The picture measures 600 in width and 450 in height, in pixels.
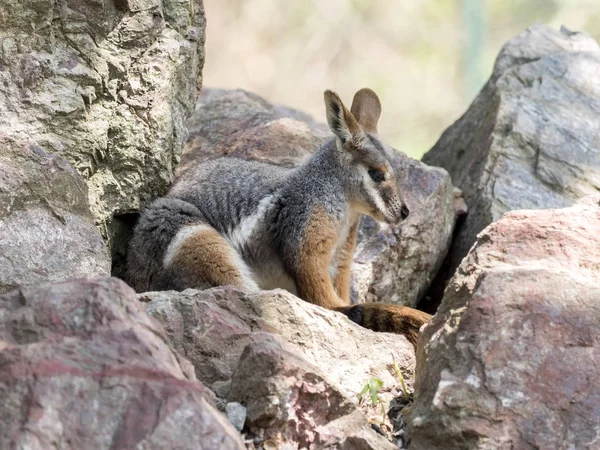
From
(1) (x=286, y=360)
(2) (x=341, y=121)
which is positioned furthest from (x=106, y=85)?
(1) (x=286, y=360)

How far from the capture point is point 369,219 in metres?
7.46

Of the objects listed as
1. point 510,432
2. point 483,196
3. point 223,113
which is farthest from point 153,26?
point 510,432

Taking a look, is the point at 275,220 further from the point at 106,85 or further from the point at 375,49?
the point at 375,49

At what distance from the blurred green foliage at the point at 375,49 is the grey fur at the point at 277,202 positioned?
9.64 meters

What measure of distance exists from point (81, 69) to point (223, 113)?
2.99 meters

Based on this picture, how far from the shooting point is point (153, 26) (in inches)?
237

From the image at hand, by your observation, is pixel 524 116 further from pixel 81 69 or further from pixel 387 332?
pixel 81 69

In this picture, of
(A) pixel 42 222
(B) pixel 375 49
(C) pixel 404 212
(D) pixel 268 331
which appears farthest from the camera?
(B) pixel 375 49

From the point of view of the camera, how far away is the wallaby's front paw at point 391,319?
17.1ft

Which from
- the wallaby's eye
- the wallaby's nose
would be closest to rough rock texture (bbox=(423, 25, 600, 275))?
the wallaby's nose

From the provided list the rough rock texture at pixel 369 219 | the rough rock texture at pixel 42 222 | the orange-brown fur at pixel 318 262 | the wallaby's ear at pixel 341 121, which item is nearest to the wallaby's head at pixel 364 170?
the wallaby's ear at pixel 341 121

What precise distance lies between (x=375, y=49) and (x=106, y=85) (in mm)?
12551

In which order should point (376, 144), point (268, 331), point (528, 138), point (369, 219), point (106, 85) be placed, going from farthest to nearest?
point (528, 138), point (369, 219), point (376, 144), point (106, 85), point (268, 331)

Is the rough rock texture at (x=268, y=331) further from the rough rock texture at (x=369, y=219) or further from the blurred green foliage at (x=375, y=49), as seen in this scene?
the blurred green foliage at (x=375, y=49)
